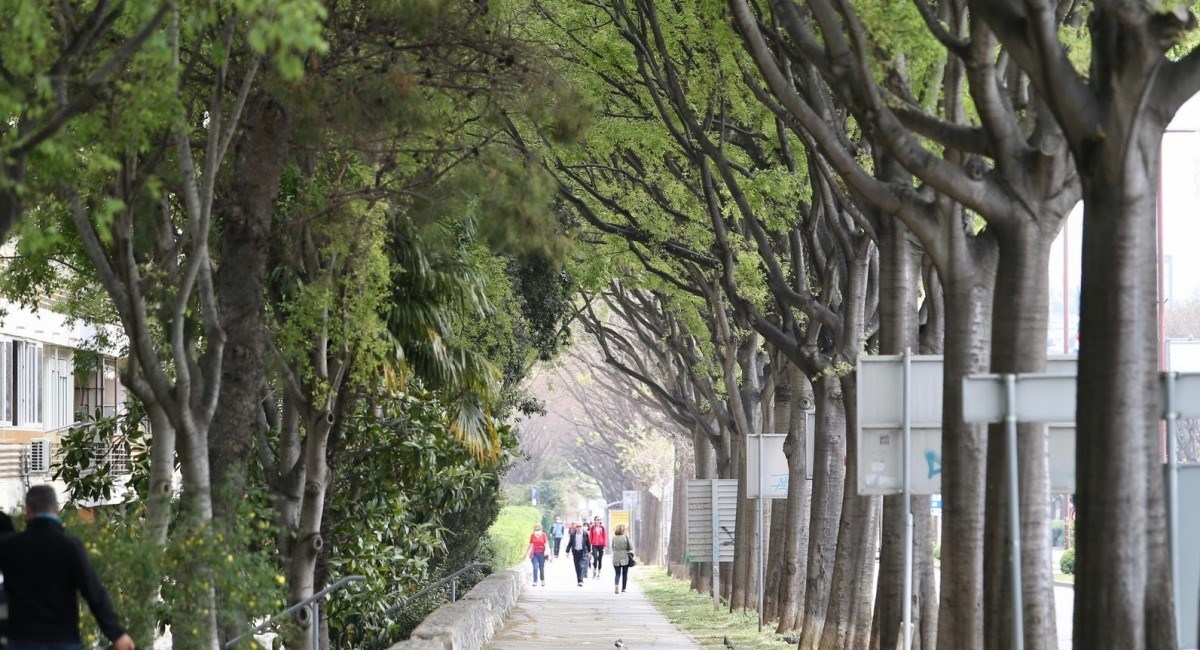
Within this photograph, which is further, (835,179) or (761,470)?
(761,470)

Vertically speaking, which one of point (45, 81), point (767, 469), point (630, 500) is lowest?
point (630, 500)

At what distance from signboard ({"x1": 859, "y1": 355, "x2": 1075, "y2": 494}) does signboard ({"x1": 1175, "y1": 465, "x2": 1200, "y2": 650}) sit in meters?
2.37

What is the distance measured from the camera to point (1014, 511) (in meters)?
10.8

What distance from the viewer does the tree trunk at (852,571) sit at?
1908 centimetres

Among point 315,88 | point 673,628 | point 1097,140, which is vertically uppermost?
point 315,88

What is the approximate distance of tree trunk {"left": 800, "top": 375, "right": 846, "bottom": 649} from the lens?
72.7 feet

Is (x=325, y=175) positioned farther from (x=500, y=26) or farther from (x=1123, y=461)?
(x=1123, y=461)

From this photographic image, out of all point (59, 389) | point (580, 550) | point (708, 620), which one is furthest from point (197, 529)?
point (580, 550)

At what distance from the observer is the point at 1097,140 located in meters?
9.44

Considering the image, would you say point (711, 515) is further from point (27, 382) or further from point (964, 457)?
point (964, 457)

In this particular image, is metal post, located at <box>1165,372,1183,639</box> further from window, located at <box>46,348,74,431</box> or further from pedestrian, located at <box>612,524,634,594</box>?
pedestrian, located at <box>612,524,634,594</box>

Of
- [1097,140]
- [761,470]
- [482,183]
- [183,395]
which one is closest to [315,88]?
[482,183]

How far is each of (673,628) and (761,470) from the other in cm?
337

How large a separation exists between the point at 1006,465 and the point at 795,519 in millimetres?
14225
